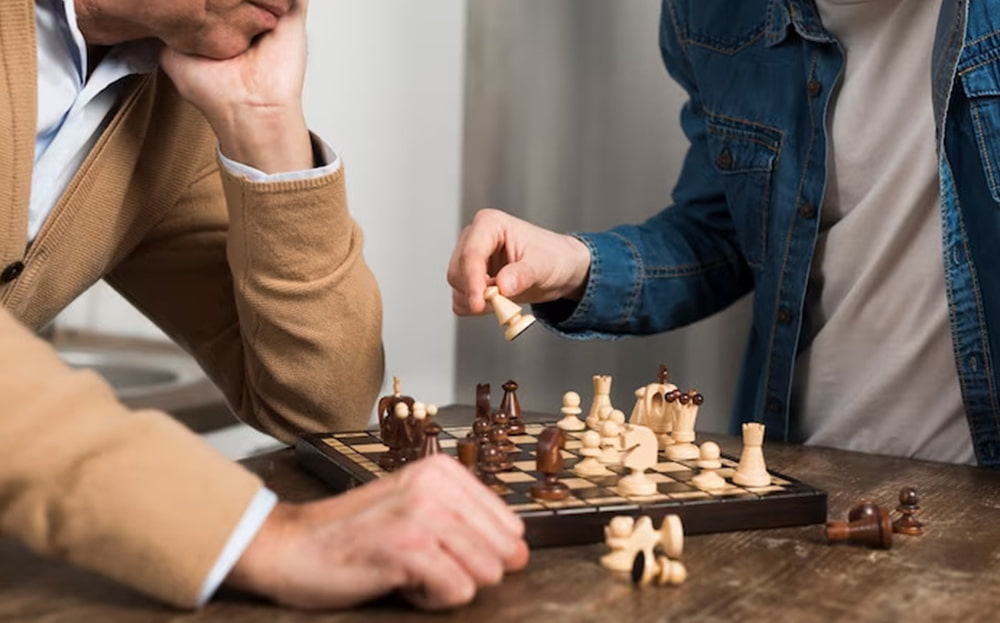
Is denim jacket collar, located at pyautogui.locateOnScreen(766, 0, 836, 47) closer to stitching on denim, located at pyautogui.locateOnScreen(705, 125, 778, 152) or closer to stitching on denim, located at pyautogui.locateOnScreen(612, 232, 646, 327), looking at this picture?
stitching on denim, located at pyautogui.locateOnScreen(705, 125, 778, 152)

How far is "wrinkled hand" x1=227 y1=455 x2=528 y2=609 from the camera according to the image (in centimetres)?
96

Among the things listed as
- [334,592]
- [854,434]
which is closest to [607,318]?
[854,434]

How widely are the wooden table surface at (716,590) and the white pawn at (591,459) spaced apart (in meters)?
0.16

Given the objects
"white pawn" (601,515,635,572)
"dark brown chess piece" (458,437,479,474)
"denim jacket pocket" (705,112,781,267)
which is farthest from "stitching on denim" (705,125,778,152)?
"white pawn" (601,515,635,572)

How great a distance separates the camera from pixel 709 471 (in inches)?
51.8

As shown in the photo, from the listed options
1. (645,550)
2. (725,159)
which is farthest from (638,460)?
(725,159)

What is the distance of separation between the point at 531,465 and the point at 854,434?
0.82 metres

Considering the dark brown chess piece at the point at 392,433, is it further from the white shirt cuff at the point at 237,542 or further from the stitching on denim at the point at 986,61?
the stitching on denim at the point at 986,61

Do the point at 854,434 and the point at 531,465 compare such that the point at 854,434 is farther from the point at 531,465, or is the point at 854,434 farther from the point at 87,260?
the point at 87,260

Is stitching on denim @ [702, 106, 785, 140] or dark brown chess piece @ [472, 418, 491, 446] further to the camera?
stitching on denim @ [702, 106, 785, 140]

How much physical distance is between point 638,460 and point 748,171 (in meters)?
0.91

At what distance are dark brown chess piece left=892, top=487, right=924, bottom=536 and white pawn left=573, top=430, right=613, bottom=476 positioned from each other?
311 mm

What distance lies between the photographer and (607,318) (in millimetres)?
2000

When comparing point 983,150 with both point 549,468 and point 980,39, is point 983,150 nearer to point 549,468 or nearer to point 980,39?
point 980,39
